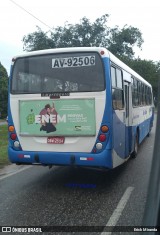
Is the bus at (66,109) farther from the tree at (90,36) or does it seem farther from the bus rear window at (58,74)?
the tree at (90,36)

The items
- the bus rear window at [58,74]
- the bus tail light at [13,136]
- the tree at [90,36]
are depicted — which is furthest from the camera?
the tree at [90,36]

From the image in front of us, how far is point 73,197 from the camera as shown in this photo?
6.22m

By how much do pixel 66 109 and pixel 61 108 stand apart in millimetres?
112

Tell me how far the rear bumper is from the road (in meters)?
0.60

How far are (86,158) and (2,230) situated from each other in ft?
7.33

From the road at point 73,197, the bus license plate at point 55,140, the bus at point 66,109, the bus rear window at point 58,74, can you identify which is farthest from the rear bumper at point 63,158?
the bus rear window at point 58,74

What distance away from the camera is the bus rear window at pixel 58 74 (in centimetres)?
657

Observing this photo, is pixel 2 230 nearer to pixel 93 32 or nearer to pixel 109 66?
pixel 109 66

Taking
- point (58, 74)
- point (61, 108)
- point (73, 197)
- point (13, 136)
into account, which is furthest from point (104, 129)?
point (13, 136)

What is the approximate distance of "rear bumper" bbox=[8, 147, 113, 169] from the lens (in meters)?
6.31

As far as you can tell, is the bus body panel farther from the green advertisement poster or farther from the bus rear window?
the bus rear window

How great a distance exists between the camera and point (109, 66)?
652 centimetres

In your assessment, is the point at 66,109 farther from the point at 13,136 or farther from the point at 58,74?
the point at 13,136

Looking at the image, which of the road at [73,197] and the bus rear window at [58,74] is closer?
the road at [73,197]
